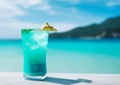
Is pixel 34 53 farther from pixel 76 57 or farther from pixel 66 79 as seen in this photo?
pixel 76 57

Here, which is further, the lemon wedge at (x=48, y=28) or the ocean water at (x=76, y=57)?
the ocean water at (x=76, y=57)

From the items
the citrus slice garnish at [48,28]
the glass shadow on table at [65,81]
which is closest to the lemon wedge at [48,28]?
the citrus slice garnish at [48,28]

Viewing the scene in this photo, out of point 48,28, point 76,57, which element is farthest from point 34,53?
point 76,57

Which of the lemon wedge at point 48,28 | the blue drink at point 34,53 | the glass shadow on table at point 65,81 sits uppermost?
the lemon wedge at point 48,28

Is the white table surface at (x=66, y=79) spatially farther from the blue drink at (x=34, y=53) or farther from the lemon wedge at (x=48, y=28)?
the lemon wedge at (x=48, y=28)

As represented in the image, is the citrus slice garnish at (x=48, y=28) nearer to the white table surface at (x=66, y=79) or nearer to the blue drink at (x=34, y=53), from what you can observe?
the blue drink at (x=34, y=53)

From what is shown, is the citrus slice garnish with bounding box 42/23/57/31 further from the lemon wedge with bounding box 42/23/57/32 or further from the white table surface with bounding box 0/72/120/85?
the white table surface with bounding box 0/72/120/85

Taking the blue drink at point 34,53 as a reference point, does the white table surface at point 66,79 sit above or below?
below

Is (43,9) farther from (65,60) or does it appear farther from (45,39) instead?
(45,39)
